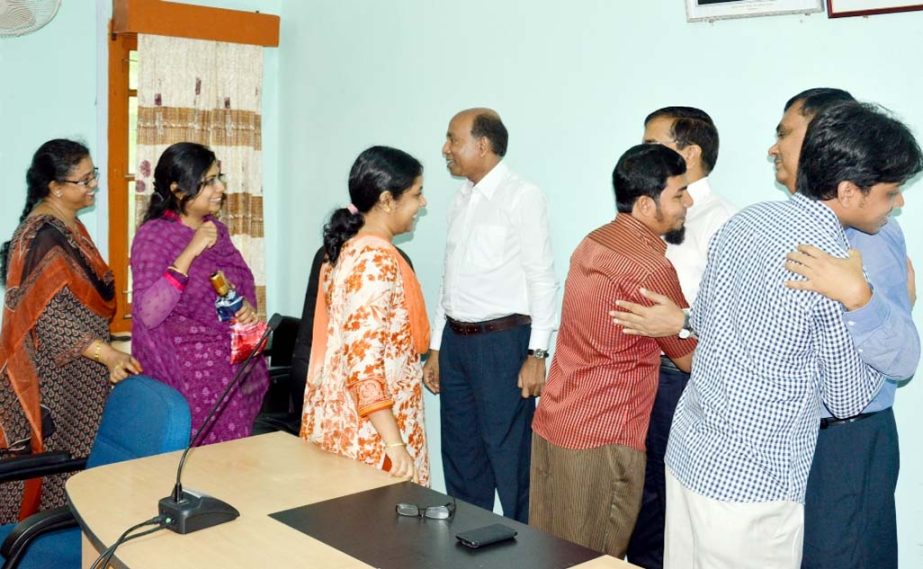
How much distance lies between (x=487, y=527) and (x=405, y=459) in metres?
0.46

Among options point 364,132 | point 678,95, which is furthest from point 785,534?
point 364,132

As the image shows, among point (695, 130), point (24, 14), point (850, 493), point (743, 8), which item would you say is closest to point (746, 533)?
point (850, 493)

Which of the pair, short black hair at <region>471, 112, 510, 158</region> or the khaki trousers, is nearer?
the khaki trousers

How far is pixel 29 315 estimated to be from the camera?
10.9 ft

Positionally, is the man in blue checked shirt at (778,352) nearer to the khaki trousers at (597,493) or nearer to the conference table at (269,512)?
the conference table at (269,512)

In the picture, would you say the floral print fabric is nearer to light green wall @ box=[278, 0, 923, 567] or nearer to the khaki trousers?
the khaki trousers

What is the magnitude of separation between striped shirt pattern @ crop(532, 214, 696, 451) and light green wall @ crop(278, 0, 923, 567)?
0.83 m

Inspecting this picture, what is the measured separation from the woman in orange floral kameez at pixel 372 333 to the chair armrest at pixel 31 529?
63 centimetres

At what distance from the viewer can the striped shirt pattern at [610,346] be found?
8.13 feet

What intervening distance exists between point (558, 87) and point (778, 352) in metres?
2.04

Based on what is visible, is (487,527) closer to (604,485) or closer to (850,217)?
(604,485)

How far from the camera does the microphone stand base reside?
1.93 metres

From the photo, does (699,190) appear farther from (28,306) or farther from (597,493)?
(28,306)

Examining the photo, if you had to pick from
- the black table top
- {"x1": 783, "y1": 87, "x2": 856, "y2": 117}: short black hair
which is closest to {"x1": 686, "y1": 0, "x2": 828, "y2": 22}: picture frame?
{"x1": 783, "y1": 87, "x2": 856, "y2": 117}: short black hair
